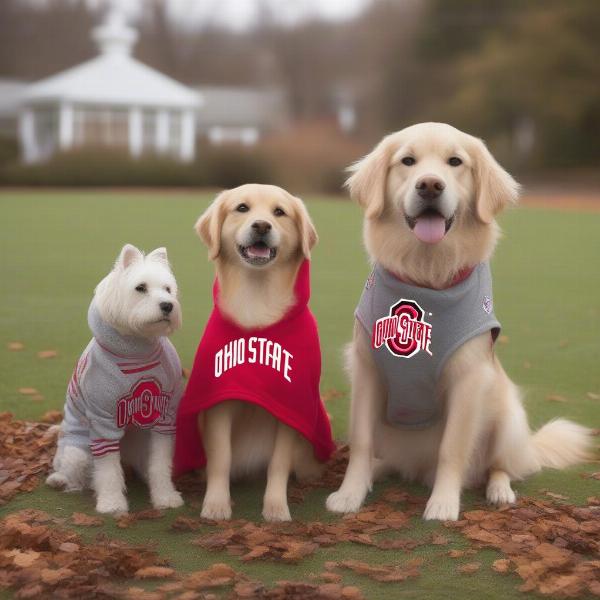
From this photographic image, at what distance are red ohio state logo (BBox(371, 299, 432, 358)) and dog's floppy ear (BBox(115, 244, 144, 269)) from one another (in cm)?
102

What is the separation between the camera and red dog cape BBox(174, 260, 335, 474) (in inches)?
144

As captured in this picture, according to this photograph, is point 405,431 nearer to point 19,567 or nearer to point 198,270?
point 19,567

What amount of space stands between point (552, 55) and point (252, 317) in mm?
36034

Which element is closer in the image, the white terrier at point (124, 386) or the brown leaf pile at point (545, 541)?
the brown leaf pile at point (545, 541)

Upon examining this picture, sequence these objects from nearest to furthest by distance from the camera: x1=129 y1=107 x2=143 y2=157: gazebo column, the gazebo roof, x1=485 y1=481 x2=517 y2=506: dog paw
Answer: x1=485 y1=481 x2=517 y2=506: dog paw, the gazebo roof, x1=129 y1=107 x2=143 y2=157: gazebo column

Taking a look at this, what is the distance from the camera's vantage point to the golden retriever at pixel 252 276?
12.0ft

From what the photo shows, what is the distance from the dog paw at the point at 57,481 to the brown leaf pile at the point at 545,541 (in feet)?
5.24

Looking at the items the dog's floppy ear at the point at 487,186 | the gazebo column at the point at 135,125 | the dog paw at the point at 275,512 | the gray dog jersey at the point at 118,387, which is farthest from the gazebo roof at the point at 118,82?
the dog paw at the point at 275,512

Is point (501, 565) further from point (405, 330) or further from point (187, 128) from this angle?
point (187, 128)

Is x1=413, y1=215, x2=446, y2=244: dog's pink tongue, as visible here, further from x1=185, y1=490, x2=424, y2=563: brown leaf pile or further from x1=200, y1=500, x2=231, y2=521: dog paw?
x1=200, y1=500, x2=231, y2=521: dog paw

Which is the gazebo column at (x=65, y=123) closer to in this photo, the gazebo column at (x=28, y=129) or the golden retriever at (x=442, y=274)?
the gazebo column at (x=28, y=129)

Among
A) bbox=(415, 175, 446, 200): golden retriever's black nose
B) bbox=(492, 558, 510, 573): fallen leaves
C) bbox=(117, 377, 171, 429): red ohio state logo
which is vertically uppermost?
bbox=(415, 175, 446, 200): golden retriever's black nose

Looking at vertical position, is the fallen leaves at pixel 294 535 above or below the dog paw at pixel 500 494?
below

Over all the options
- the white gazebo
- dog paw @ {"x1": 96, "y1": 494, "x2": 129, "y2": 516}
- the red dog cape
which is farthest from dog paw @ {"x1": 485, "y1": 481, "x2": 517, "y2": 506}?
the white gazebo
